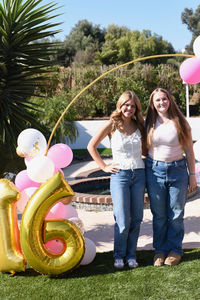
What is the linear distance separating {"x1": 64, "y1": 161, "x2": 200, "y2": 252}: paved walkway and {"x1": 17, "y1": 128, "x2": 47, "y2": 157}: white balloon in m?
1.43

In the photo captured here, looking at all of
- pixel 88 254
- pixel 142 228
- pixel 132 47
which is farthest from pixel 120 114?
pixel 132 47

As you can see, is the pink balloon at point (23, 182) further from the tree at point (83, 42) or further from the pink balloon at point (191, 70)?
the tree at point (83, 42)

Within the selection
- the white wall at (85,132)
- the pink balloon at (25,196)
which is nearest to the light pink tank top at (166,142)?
the pink balloon at (25,196)

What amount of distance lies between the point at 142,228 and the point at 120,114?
2223 mm

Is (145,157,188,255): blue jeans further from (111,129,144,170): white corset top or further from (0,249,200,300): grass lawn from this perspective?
(0,249,200,300): grass lawn

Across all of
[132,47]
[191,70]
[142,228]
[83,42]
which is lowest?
[142,228]

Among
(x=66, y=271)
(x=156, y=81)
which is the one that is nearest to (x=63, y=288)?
(x=66, y=271)

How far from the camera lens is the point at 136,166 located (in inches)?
127

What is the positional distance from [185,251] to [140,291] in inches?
42.3

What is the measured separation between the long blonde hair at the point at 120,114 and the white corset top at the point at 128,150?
7 centimetres

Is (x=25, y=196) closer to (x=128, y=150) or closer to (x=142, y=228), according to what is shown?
(x=128, y=150)

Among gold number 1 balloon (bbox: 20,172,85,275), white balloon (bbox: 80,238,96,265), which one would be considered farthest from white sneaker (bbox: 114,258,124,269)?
gold number 1 balloon (bbox: 20,172,85,275)

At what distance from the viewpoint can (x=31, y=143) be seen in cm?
342

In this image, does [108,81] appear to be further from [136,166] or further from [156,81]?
[136,166]
